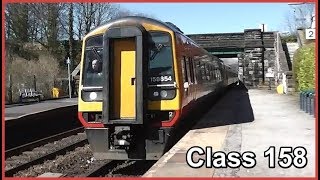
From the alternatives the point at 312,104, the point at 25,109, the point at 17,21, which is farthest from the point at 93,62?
the point at 17,21

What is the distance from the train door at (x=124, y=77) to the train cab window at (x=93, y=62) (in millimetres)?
406

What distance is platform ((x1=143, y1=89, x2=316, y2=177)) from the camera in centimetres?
741

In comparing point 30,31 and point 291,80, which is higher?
point 30,31

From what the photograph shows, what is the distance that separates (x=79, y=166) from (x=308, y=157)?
504 cm

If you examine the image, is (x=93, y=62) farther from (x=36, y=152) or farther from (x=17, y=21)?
(x=17, y=21)

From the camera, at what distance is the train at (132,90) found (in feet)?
31.9

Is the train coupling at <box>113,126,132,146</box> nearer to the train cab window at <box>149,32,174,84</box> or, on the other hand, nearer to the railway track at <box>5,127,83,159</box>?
the train cab window at <box>149,32,174,84</box>

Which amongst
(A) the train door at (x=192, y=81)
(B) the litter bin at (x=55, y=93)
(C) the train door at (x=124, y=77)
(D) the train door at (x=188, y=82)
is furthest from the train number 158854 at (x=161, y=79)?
(B) the litter bin at (x=55, y=93)

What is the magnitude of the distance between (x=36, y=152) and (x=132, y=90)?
452cm

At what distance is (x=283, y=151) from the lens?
8672mm

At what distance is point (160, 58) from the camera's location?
401 inches

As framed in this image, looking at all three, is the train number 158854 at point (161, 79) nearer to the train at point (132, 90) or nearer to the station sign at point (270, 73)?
the train at point (132, 90)

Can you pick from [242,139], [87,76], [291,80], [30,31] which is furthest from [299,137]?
[30,31]

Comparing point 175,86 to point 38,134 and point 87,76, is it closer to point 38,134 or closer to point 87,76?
point 87,76
